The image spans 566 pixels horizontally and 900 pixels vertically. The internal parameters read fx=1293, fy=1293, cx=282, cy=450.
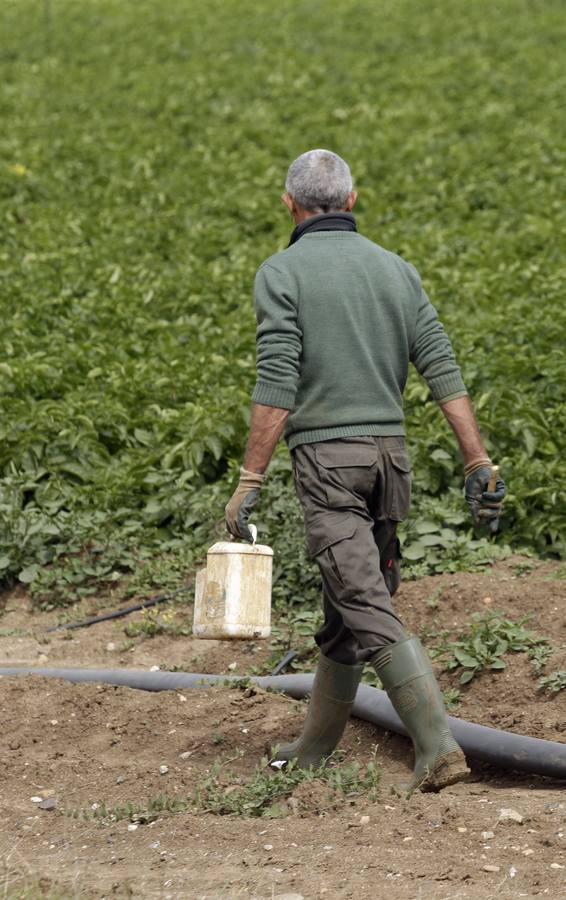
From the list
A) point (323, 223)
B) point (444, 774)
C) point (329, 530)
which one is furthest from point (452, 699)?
point (323, 223)

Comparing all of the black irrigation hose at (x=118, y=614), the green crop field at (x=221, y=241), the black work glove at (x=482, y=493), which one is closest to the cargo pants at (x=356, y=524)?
the black work glove at (x=482, y=493)

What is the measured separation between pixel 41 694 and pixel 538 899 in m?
2.81

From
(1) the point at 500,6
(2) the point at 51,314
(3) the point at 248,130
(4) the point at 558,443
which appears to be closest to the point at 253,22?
(1) the point at 500,6

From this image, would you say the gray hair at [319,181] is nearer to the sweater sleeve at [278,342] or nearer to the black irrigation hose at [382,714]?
the sweater sleeve at [278,342]

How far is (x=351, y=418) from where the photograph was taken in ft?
14.1

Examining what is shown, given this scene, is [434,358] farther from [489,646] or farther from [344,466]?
[489,646]

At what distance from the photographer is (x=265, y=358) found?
4.27 meters

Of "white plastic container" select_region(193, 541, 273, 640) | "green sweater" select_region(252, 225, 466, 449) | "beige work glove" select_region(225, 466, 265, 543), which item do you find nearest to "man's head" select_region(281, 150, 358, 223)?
"green sweater" select_region(252, 225, 466, 449)

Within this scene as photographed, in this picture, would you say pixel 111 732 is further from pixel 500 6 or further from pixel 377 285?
pixel 500 6

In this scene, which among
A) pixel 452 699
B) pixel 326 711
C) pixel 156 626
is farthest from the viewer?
pixel 156 626

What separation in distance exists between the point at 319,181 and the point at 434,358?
2.39ft

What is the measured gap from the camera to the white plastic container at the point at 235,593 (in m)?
4.40

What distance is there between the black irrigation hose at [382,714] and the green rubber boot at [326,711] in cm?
26

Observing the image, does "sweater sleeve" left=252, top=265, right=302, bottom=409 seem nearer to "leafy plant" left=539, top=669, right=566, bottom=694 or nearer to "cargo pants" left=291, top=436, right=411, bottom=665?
"cargo pants" left=291, top=436, right=411, bottom=665
